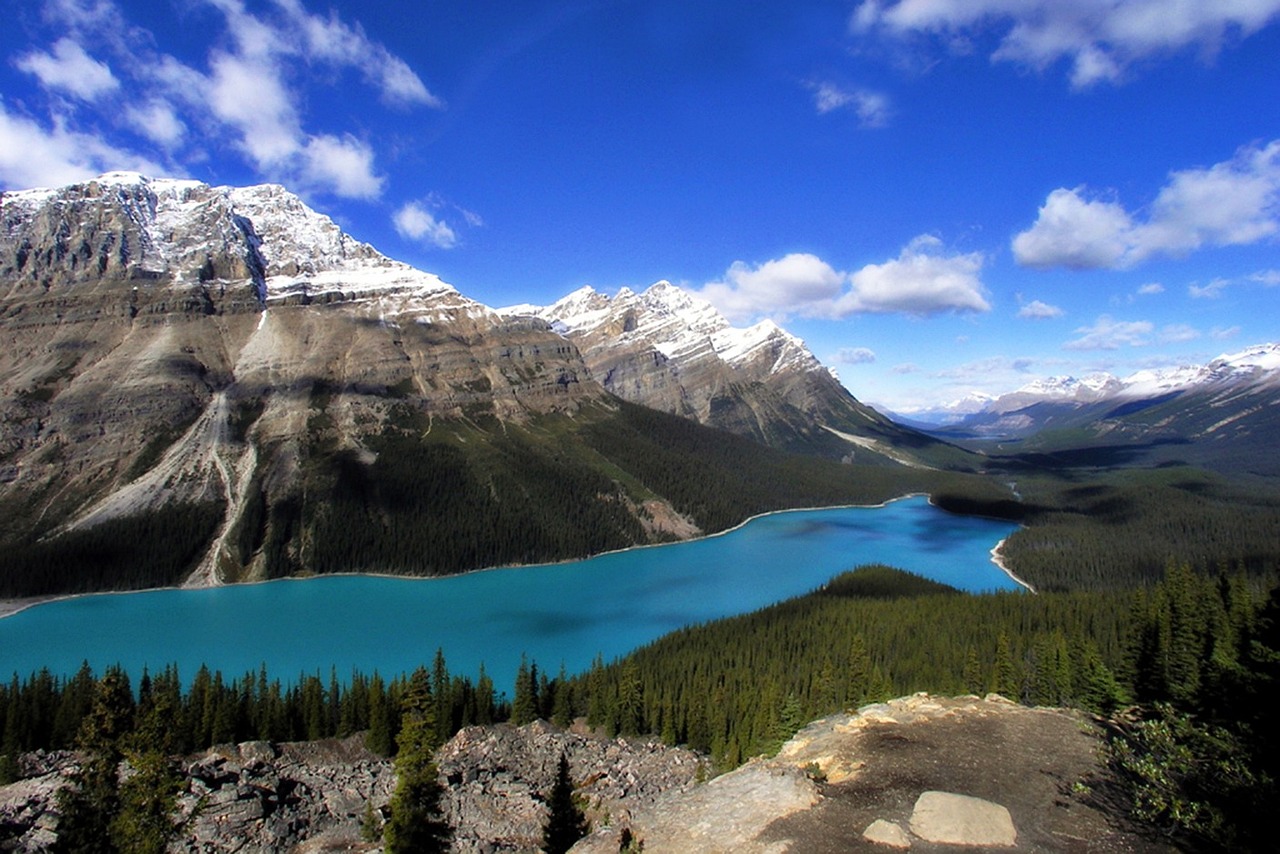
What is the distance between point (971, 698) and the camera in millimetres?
32250

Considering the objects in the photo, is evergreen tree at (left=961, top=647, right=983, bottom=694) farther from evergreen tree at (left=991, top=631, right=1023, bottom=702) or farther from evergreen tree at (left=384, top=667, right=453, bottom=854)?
evergreen tree at (left=384, top=667, right=453, bottom=854)

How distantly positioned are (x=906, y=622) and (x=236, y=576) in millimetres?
113706

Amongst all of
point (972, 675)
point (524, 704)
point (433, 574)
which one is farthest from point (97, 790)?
point (433, 574)

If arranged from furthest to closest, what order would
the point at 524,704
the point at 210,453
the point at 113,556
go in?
the point at 210,453 < the point at 113,556 < the point at 524,704

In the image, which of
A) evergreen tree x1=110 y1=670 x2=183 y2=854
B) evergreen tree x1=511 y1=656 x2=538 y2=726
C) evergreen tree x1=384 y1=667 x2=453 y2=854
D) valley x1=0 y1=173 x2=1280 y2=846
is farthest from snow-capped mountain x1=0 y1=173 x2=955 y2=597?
evergreen tree x1=384 y1=667 x2=453 y2=854

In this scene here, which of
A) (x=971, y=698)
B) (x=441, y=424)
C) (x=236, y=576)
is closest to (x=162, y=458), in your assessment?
(x=236, y=576)

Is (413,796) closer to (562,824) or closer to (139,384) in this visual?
(562,824)

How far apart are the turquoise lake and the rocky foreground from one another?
35.4m

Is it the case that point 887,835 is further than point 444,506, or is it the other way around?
point 444,506

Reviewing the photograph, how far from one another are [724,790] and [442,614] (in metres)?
91.5

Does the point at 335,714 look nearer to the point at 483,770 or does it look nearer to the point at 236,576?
the point at 483,770

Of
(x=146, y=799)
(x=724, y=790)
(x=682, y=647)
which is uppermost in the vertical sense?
(x=146, y=799)

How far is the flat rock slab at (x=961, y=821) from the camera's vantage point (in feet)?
61.0

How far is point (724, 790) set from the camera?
2420 centimetres
